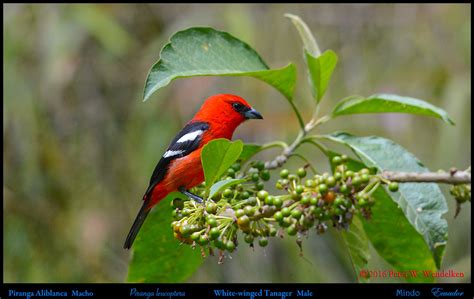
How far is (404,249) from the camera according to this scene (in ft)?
8.18

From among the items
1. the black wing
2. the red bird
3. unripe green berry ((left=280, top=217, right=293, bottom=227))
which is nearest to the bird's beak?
the red bird

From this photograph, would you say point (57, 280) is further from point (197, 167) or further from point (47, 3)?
point (197, 167)

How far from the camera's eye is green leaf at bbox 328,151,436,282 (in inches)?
96.3

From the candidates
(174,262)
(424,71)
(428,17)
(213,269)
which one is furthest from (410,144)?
(174,262)

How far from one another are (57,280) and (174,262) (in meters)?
3.43

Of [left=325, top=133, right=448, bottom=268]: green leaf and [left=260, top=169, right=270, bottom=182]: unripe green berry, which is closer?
[left=325, top=133, right=448, bottom=268]: green leaf

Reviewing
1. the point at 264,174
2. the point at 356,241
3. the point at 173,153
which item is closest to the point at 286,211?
the point at 264,174

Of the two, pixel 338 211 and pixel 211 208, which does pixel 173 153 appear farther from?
pixel 338 211

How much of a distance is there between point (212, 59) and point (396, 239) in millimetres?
982

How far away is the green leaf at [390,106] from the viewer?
233cm

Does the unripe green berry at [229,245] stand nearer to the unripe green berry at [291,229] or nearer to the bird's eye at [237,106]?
the unripe green berry at [291,229]

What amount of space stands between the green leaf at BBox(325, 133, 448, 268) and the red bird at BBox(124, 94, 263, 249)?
0.72 m

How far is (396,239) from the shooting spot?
248cm

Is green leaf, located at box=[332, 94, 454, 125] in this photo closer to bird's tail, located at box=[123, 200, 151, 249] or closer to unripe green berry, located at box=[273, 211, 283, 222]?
unripe green berry, located at box=[273, 211, 283, 222]
